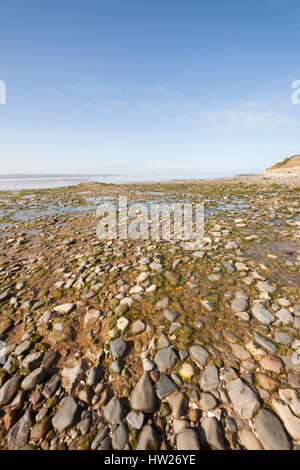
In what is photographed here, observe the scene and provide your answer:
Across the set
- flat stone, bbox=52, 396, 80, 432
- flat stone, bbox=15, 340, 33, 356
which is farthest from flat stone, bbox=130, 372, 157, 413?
flat stone, bbox=15, 340, 33, 356

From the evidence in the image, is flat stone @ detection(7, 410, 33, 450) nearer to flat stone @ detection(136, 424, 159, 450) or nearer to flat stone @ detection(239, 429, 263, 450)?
flat stone @ detection(136, 424, 159, 450)

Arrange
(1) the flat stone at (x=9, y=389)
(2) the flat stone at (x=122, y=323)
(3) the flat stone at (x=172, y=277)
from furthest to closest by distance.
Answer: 1. (3) the flat stone at (x=172, y=277)
2. (2) the flat stone at (x=122, y=323)
3. (1) the flat stone at (x=9, y=389)

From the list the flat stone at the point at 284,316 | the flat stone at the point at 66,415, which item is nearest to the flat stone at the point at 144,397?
the flat stone at the point at 66,415

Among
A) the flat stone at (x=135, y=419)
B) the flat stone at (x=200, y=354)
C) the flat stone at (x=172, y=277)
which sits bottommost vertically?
the flat stone at (x=135, y=419)

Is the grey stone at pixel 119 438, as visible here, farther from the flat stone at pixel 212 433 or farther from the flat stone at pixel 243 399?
the flat stone at pixel 243 399

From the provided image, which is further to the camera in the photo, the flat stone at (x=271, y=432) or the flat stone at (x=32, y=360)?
the flat stone at (x=32, y=360)

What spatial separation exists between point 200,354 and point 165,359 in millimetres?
437

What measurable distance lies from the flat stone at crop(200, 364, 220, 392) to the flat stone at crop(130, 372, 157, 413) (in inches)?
21.1

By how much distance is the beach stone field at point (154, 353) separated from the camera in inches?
65.5

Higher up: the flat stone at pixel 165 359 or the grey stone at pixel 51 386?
the flat stone at pixel 165 359
